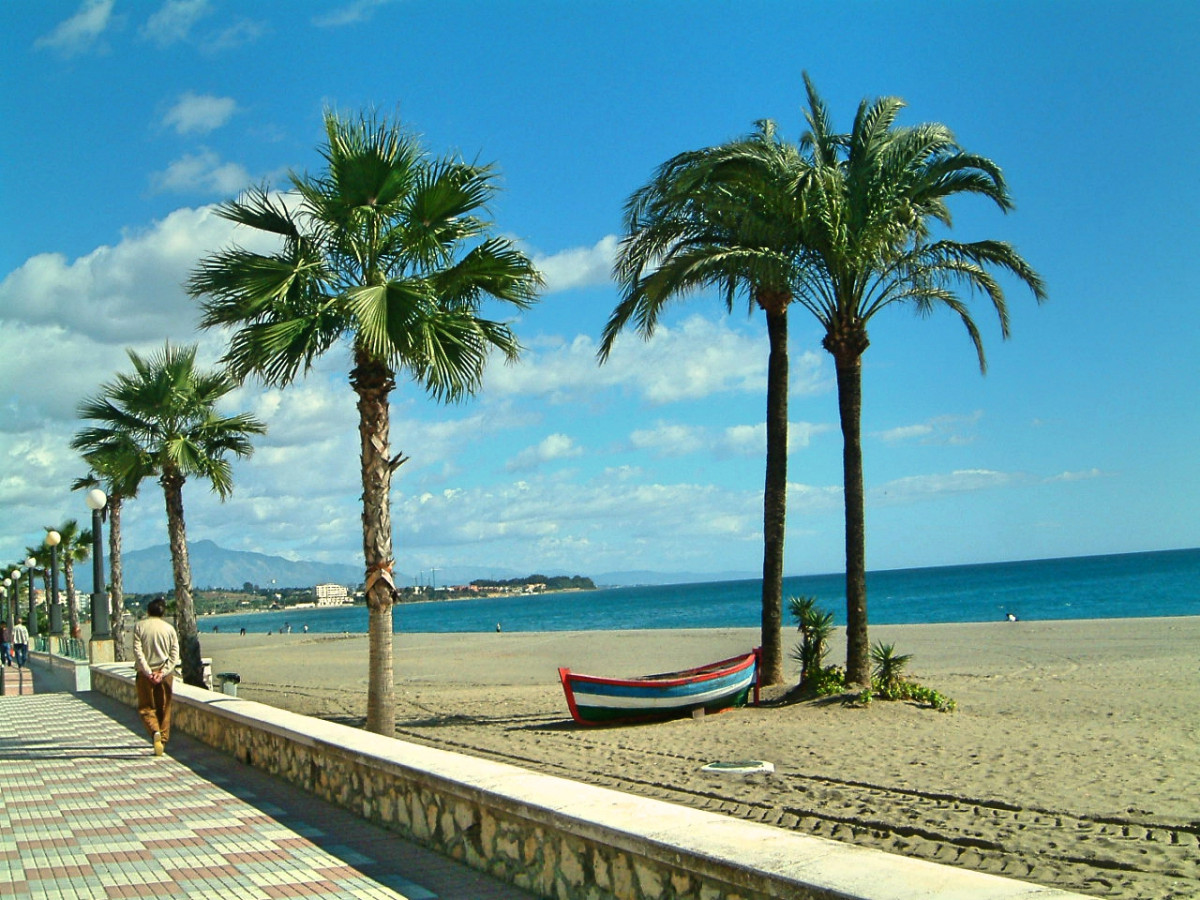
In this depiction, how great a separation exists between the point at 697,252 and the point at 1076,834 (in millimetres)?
9699

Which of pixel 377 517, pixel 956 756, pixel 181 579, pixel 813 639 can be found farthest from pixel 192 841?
pixel 181 579

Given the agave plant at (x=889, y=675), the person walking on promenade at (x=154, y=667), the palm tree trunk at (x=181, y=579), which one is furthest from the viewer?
the palm tree trunk at (x=181, y=579)

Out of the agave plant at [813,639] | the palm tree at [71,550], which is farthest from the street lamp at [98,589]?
the palm tree at [71,550]

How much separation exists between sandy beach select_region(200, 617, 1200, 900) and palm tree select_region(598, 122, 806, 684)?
8.92 feet

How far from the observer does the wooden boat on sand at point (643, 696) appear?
1531 centimetres

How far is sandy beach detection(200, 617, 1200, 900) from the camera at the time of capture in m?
7.73

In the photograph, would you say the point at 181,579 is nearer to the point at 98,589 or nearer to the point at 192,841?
the point at 98,589

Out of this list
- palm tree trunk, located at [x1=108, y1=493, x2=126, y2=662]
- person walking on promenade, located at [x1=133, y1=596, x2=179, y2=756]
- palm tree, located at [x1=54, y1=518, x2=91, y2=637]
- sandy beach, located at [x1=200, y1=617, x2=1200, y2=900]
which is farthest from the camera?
palm tree, located at [x1=54, y1=518, x2=91, y2=637]

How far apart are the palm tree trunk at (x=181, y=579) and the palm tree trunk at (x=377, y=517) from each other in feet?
31.5

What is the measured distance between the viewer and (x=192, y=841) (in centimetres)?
664

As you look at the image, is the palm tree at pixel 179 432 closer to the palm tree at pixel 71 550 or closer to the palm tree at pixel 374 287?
the palm tree at pixel 374 287

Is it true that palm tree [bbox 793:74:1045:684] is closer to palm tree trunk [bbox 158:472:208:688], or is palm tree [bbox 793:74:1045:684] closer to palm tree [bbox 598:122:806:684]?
palm tree [bbox 598:122:806:684]

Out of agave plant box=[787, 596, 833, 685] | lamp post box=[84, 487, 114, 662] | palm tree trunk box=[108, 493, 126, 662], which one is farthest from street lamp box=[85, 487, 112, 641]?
agave plant box=[787, 596, 833, 685]

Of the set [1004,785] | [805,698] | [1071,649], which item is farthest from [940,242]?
[1071,649]
